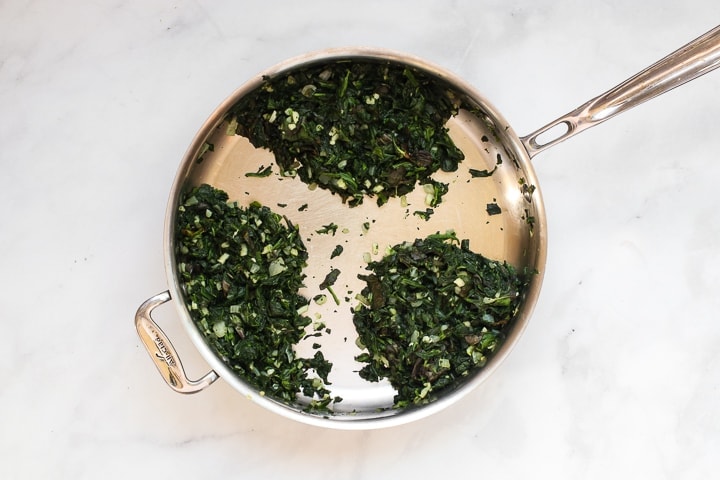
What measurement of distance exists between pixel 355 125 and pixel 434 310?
2.38ft

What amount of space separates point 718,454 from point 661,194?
1.01 m

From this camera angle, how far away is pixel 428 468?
284 centimetres

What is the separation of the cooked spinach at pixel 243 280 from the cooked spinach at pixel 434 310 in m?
0.28

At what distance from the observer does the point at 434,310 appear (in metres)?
2.72

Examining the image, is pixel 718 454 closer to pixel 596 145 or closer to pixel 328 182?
pixel 596 145

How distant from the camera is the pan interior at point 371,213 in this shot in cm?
271

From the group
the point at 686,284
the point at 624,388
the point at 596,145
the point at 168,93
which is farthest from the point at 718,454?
the point at 168,93

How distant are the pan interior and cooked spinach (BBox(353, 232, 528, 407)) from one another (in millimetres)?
55

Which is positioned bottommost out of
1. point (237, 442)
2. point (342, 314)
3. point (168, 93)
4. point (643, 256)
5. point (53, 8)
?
point (643, 256)

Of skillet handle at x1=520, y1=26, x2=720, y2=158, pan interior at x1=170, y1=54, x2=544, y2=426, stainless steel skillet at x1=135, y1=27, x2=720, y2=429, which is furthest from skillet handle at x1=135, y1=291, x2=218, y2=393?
skillet handle at x1=520, y1=26, x2=720, y2=158

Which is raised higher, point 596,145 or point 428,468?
point 596,145

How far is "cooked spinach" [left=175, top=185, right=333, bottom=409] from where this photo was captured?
266 centimetres

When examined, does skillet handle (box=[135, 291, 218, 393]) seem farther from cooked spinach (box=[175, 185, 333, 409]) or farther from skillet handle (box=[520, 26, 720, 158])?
skillet handle (box=[520, 26, 720, 158])

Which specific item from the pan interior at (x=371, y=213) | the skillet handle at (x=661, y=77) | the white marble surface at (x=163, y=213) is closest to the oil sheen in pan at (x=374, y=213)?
the pan interior at (x=371, y=213)
